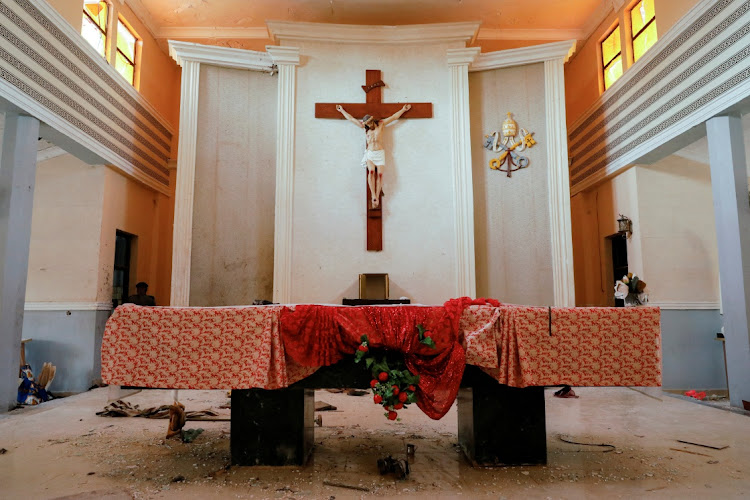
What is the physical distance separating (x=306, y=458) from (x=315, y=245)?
4.32m

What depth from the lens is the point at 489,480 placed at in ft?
9.59

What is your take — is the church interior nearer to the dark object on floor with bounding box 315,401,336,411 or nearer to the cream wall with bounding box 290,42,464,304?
the cream wall with bounding box 290,42,464,304

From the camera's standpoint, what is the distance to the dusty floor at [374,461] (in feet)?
9.09

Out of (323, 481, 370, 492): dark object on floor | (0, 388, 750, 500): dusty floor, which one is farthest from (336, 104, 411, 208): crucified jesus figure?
(323, 481, 370, 492): dark object on floor

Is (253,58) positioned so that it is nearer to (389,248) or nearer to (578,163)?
(389,248)

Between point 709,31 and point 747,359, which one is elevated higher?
point 709,31

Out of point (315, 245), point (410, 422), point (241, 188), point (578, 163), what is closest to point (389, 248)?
point (315, 245)

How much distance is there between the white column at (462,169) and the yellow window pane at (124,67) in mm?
5048

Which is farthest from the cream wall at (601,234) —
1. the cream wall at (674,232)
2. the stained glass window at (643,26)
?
the stained glass window at (643,26)

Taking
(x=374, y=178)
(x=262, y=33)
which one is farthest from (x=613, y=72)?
(x=262, y=33)

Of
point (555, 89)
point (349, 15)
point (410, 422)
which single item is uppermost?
point (349, 15)

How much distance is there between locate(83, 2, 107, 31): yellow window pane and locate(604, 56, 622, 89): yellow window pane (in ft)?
25.3

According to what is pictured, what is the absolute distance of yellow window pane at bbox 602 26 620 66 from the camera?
7.90 meters

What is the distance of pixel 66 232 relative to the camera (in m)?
6.99
